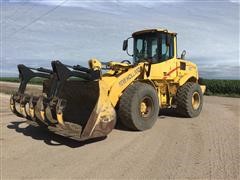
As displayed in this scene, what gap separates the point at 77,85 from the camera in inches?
339

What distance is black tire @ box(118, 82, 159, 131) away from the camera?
27.1 ft

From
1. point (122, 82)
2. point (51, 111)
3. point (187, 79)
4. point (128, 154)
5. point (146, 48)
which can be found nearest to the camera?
point (128, 154)

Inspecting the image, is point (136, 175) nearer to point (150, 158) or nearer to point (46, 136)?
point (150, 158)

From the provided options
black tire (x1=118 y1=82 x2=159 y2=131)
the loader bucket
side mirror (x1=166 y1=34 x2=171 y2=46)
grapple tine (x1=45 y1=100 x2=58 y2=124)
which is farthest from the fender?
grapple tine (x1=45 y1=100 x2=58 y2=124)

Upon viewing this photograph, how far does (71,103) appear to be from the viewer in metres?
8.82

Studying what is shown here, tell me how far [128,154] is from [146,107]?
260cm

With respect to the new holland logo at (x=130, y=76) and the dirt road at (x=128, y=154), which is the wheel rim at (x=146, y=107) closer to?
the dirt road at (x=128, y=154)

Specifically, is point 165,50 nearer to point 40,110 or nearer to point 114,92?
point 114,92

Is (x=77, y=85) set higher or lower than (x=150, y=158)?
higher

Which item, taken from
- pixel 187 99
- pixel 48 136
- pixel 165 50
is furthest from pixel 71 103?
pixel 187 99

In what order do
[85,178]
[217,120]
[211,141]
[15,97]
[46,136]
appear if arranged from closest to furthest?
[85,178] < [211,141] < [46,136] < [15,97] < [217,120]

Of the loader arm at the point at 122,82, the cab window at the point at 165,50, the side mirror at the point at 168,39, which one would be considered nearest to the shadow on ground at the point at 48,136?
the loader arm at the point at 122,82

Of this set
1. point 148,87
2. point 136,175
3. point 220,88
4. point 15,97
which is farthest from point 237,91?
point 136,175

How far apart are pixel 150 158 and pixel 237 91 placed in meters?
18.5
